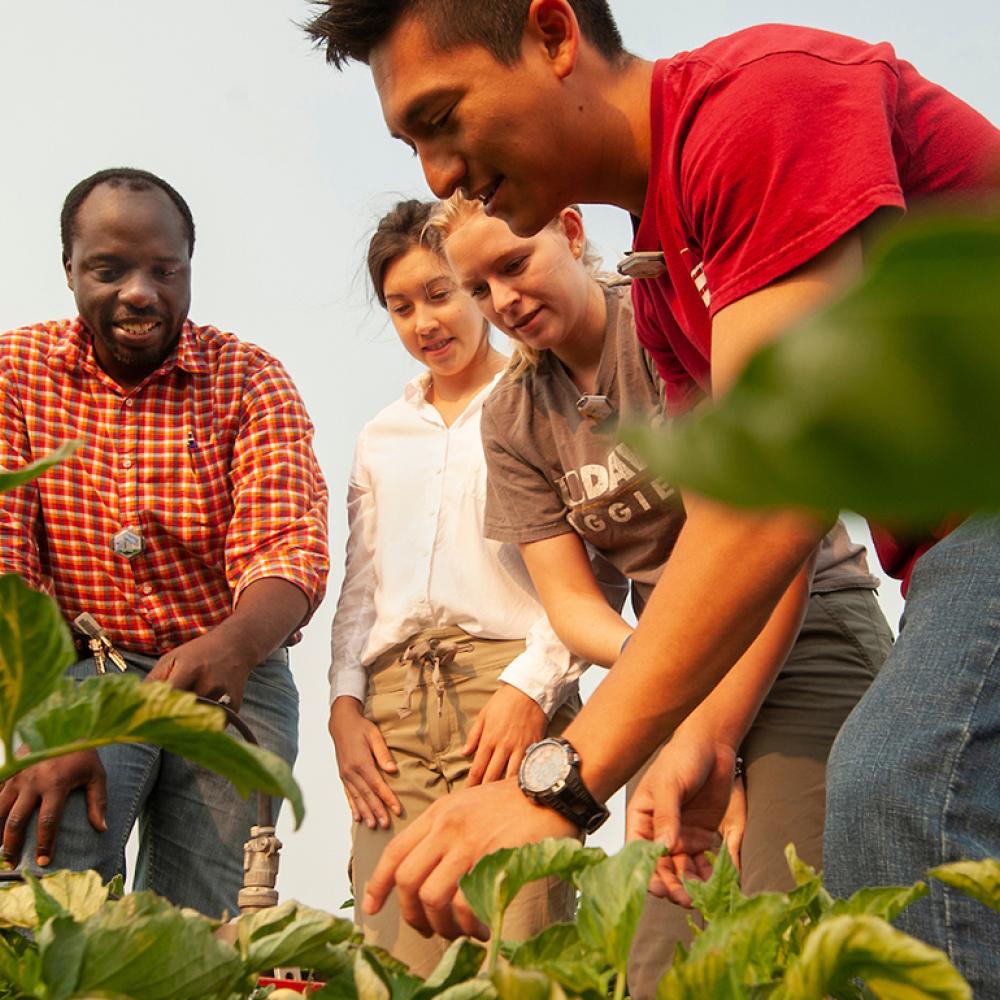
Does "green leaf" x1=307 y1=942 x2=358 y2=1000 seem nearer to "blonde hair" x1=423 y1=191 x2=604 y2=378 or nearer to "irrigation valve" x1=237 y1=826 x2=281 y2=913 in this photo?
"irrigation valve" x1=237 y1=826 x2=281 y2=913

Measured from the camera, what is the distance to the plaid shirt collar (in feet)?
8.72

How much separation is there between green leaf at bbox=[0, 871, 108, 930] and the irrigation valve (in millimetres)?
683

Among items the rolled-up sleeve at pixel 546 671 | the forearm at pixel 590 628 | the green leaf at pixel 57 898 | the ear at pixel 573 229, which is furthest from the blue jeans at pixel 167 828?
the green leaf at pixel 57 898

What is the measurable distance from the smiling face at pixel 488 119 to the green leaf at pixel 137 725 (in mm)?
1132

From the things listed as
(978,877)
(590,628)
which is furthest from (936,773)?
(590,628)

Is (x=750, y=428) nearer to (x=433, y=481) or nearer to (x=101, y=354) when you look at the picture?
(x=433, y=481)

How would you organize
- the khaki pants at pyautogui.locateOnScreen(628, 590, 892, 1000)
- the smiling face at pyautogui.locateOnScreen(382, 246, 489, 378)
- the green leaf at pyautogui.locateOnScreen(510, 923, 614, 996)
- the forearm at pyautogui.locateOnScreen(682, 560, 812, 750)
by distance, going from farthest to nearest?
the smiling face at pyautogui.locateOnScreen(382, 246, 489, 378)
the khaki pants at pyautogui.locateOnScreen(628, 590, 892, 1000)
the forearm at pyautogui.locateOnScreen(682, 560, 812, 750)
the green leaf at pyautogui.locateOnScreen(510, 923, 614, 996)

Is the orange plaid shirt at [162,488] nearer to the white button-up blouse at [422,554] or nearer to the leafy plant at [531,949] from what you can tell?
the white button-up blouse at [422,554]

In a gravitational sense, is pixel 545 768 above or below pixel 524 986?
below

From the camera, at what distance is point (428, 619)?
2.54 metres

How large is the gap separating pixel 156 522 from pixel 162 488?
0.22ft

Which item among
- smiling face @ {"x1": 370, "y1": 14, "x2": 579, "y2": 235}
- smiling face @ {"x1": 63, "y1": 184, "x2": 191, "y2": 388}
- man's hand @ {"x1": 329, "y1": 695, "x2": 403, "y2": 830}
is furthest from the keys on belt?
smiling face @ {"x1": 370, "y1": 14, "x2": 579, "y2": 235}

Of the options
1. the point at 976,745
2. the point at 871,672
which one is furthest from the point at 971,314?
the point at 871,672

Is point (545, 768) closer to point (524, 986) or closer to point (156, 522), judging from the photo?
point (524, 986)
